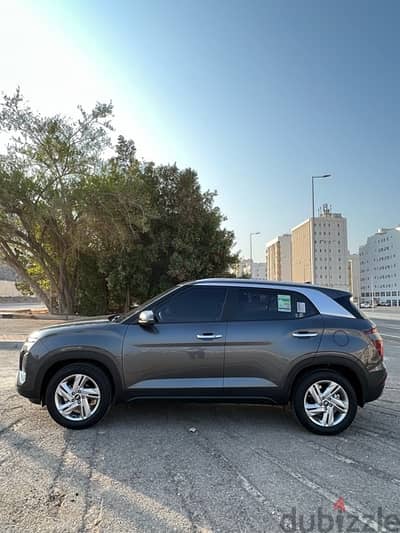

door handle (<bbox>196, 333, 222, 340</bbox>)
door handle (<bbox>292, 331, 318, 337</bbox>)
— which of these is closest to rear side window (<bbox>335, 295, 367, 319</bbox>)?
door handle (<bbox>292, 331, 318, 337</bbox>)

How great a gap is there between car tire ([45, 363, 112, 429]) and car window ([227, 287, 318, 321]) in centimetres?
171

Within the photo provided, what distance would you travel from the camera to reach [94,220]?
22.1 meters

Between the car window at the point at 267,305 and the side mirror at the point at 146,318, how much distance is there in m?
0.93

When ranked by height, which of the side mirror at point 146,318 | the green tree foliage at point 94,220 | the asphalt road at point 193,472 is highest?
the green tree foliage at point 94,220

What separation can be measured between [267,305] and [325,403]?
4.28 feet

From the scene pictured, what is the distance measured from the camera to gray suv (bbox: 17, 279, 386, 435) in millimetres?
4938

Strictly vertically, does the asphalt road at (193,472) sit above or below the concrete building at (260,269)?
below

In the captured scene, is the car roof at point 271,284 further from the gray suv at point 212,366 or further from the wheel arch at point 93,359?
the wheel arch at point 93,359

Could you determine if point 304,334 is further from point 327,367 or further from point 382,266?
point 382,266

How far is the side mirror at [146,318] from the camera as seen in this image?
4.95 m

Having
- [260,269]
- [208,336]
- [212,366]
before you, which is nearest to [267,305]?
[208,336]

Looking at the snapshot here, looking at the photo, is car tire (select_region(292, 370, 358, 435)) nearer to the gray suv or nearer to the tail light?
the gray suv

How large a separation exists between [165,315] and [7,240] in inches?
817

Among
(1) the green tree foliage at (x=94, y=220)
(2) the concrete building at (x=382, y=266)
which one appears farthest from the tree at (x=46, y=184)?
(2) the concrete building at (x=382, y=266)
